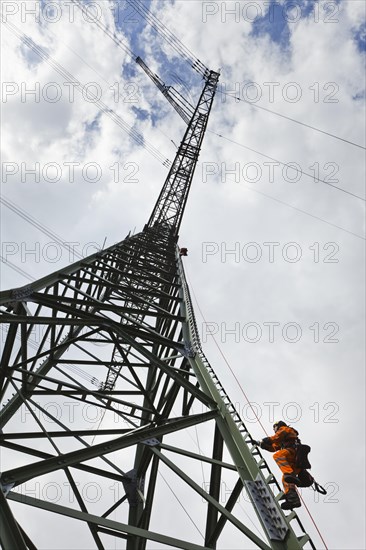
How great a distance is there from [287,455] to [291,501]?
0.98 m

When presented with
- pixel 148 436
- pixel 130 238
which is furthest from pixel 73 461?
pixel 130 238

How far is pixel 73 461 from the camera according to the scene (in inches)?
161

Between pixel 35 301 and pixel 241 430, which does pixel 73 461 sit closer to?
pixel 241 430

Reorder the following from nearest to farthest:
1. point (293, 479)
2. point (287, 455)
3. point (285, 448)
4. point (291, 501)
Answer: point (291, 501)
point (293, 479)
point (287, 455)
point (285, 448)

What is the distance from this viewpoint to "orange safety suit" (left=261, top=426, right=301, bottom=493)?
5.46 metres

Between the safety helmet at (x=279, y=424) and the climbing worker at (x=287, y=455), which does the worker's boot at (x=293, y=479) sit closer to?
the climbing worker at (x=287, y=455)

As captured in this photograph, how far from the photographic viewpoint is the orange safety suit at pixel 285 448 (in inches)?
215

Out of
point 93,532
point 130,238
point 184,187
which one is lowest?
point 93,532

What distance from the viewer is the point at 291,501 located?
4664 mm

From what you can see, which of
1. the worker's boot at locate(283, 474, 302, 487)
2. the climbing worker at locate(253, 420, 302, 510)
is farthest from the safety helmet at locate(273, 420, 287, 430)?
the worker's boot at locate(283, 474, 302, 487)

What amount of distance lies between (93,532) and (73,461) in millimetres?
1959

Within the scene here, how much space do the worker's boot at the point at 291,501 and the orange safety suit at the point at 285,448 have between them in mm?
259

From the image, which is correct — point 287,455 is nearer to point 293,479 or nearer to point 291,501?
point 293,479

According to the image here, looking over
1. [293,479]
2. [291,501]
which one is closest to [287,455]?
[293,479]
